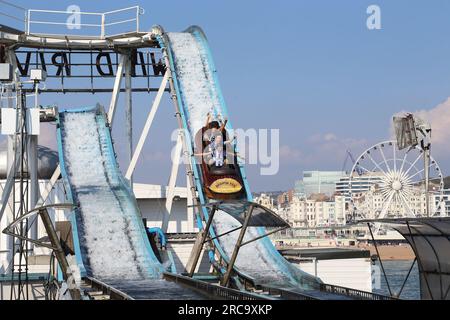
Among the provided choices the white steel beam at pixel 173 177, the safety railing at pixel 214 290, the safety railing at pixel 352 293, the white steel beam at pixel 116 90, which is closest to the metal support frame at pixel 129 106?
the white steel beam at pixel 116 90

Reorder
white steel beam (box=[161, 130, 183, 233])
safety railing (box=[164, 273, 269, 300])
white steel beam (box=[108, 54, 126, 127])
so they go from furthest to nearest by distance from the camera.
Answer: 1. white steel beam (box=[108, 54, 126, 127])
2. white steel beam (box=[161, 130, 183, 233])
3. safety railing (box=[164, 273, 269, 300])

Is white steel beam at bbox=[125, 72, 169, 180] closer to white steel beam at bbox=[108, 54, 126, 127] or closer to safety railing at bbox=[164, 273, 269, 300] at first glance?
white steel beam at bbox=[108, 54, 126, 127]

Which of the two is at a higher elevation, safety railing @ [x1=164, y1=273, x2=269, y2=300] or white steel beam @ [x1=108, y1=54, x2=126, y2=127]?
white steel beam @ [x1=108, y1=54, x2=126, y2=127]

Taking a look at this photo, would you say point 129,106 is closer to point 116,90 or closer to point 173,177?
point 116,90

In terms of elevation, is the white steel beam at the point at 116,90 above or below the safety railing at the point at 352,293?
above

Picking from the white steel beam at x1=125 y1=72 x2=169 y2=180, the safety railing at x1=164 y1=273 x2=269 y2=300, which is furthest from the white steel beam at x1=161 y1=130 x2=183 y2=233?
the safety railing at x1=164 y1=273 x2=269 y2=300

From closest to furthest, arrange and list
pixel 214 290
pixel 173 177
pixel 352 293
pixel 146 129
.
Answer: pixel 214 290, pixel 352 293, pixel 173 177, pixel 146 129

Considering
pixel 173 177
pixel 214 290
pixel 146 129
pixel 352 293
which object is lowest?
pixel 352 293

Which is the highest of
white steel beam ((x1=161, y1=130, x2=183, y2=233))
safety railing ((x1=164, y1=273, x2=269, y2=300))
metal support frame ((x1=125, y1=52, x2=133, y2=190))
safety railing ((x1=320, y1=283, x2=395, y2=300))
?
metal support frame ((x1=125, y1=52, x2=133, y2=190))

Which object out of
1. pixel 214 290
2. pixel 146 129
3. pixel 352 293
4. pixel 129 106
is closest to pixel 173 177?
pixel 146 129

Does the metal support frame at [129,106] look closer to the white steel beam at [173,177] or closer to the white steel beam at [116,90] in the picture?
the white steel beam at [116,90]

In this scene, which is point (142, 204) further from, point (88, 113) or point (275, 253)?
point (275, 253)

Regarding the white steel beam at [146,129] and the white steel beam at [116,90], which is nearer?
the white steel beam at [146,129]

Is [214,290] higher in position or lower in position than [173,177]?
lower
